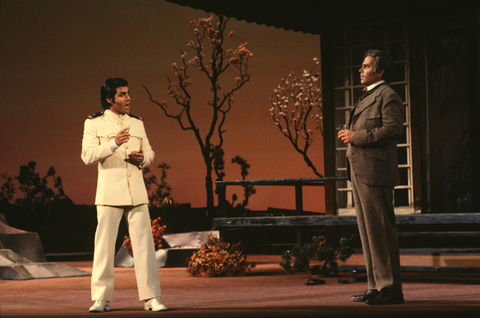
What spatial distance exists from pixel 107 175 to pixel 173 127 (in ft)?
43.3

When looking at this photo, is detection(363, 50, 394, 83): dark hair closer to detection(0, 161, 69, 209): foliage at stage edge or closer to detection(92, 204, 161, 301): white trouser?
detection(92, 204, 161, 301): white trouser

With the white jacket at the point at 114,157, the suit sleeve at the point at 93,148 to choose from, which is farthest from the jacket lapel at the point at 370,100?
the suit sleeve at the point at 93,148

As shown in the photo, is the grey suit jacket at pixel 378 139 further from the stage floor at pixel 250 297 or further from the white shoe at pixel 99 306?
the white shoe at pixel 99 306

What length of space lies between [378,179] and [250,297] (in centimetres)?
159

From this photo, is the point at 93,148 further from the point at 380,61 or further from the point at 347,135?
the point at 380,61

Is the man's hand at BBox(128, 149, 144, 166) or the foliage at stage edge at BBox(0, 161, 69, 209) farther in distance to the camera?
the foliage at stage edge at BBox(0, 161, 69, 209)

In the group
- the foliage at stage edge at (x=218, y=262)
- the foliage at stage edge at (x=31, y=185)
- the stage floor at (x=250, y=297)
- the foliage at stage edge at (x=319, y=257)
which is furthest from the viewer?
the foliage at stage edge at (x=31, y=185)

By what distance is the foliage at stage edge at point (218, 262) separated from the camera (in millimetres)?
8156

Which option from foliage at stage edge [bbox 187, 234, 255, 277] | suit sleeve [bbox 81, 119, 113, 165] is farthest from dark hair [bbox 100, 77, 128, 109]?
foliage at stage edge [bbox 187, 234, 255, 277]

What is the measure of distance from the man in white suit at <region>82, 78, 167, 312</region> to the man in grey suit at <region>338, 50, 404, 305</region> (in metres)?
1.47

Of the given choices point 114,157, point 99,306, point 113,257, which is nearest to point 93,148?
point 114,157

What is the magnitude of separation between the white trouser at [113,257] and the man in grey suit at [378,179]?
1.49 metres

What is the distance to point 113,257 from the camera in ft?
15.3

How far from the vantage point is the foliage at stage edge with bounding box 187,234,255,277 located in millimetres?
8156
